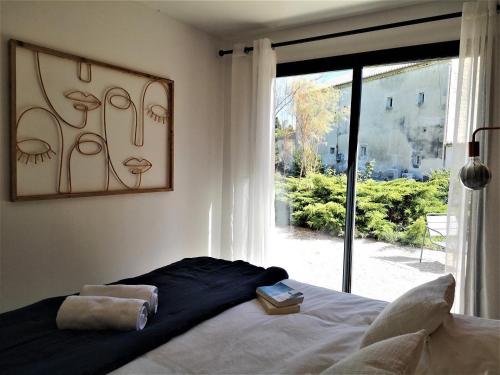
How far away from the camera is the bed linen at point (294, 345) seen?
112cm

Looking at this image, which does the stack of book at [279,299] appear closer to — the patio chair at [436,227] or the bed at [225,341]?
the bed at [225,341]

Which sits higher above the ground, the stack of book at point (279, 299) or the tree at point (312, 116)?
the tree at point (312, 116)

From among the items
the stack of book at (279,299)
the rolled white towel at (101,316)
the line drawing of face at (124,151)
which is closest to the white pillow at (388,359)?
the stack of book at (279,299)

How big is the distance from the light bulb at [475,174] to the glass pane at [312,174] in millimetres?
1321

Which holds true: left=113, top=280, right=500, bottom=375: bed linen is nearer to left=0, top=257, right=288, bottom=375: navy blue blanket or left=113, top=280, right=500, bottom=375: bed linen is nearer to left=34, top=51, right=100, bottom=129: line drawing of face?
left=0, top=257, right=288, bottom=375: navy blue blanket

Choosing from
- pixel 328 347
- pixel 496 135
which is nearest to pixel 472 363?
pixel 328 347

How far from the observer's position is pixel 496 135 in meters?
2.18

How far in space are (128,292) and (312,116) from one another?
205cm

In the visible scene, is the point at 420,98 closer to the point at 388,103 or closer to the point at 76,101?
the point at 388,103

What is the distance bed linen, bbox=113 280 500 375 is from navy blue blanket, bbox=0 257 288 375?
0.05 m

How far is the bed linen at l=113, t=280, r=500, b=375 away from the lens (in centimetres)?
112

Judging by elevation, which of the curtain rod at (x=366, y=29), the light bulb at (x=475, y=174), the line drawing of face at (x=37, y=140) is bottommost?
the light bulb at (x=475, y=174)

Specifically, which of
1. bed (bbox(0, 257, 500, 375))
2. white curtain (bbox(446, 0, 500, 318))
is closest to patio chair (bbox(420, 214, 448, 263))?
white curtain (bbox(446, 0, 500, 318))

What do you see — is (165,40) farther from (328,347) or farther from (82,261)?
(328,347)
